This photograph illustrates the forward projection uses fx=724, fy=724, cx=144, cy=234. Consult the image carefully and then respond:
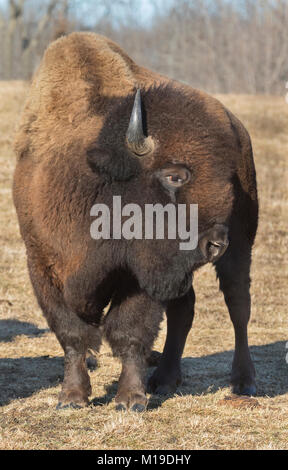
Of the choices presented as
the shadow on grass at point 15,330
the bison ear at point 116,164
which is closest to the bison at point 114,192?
the bison ear at point 116,164

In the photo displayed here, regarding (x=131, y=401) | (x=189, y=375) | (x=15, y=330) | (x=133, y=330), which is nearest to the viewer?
(x=131, y=401)

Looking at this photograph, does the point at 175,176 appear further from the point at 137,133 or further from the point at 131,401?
the point at 131,401

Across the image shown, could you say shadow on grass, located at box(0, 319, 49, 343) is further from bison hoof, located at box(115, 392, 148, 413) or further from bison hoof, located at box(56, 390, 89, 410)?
bison hoof, located at box(115, 392, 148, 413)

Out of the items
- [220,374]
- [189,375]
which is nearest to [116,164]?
[189,375]

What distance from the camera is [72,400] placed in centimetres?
522

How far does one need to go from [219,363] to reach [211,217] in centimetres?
265

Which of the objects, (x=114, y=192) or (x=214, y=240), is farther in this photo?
(x=114, y=192)

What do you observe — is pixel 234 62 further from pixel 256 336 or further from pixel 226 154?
pixel 226 154

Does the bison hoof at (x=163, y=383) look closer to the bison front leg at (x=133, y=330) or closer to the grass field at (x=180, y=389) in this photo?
the grass field at (x=180, y=389)

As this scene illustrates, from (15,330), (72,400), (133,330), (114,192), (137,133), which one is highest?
(137,133)

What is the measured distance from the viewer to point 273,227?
14852mm

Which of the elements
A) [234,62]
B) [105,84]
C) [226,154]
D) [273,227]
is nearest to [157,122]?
[226,154]

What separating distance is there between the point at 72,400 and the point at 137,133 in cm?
198

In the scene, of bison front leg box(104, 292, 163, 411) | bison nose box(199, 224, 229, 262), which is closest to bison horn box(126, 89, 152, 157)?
bison nose box(199, 224, 229, 262)
